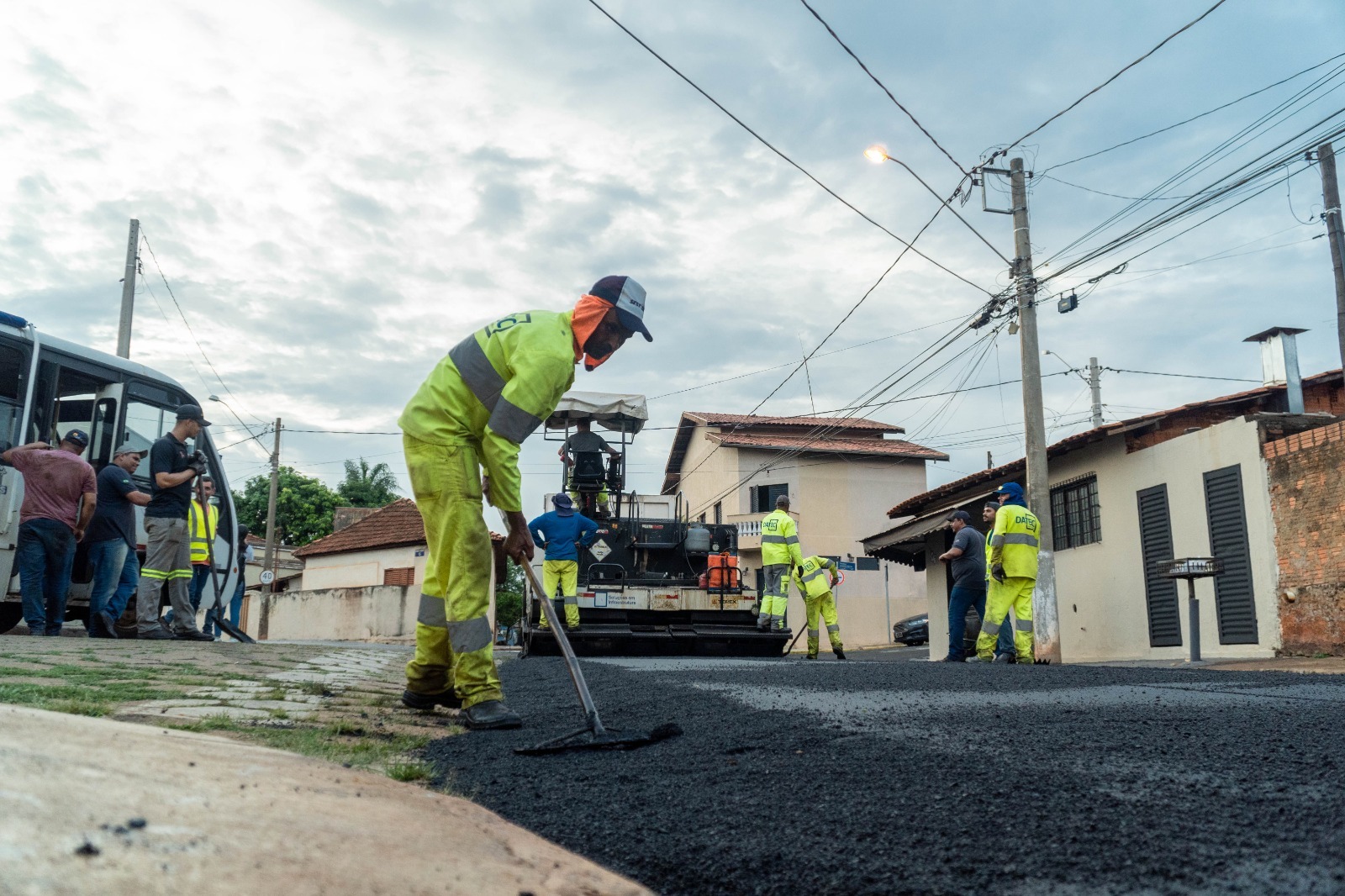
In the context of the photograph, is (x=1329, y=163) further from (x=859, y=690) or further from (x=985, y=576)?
(x=859, y=690)

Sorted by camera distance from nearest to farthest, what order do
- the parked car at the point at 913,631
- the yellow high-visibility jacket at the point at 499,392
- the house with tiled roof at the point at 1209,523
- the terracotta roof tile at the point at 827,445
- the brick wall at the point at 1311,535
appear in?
the yellow high-visibility jacket at the point at 499,392, the brick wall at the point at 1311,535, the house with tiled roof at the point at 1209,523, the parked car at the point at 913,631, the terracotta roof tile at the point at 827,445

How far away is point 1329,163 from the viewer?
1555cm

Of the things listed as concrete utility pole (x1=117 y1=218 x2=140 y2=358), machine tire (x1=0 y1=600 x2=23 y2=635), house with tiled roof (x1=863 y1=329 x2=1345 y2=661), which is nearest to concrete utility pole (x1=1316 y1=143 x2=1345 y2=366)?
house with tiled roof (x1=863 y1=329 x2=1345 y2=661)

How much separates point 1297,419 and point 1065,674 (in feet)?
25.0

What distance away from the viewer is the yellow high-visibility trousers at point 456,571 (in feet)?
12.9

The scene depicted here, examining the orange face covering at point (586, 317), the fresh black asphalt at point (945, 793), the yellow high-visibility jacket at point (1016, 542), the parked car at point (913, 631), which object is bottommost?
the fresh black asphalt at point (945, 793)

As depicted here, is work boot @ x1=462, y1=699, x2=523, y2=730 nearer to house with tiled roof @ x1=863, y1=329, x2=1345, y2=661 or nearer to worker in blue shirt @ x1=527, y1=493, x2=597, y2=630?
worker in blue shirt @ x1=527, y1=493, x2=597, y2=630

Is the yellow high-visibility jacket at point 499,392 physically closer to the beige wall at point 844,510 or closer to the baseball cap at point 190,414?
the baseball cap at point 190,414

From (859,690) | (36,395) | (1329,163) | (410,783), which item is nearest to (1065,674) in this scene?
(859,690)

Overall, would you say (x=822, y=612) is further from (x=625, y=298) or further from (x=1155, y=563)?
(x=625, y=298)

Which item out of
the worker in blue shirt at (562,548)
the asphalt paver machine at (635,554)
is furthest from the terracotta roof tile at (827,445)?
the worker in blue shirt at (562,548)

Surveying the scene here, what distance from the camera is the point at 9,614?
959cm

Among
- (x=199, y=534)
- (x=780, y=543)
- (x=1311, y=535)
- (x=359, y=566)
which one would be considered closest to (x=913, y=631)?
(x=1311, y=535)

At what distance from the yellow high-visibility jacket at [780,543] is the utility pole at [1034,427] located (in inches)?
124
